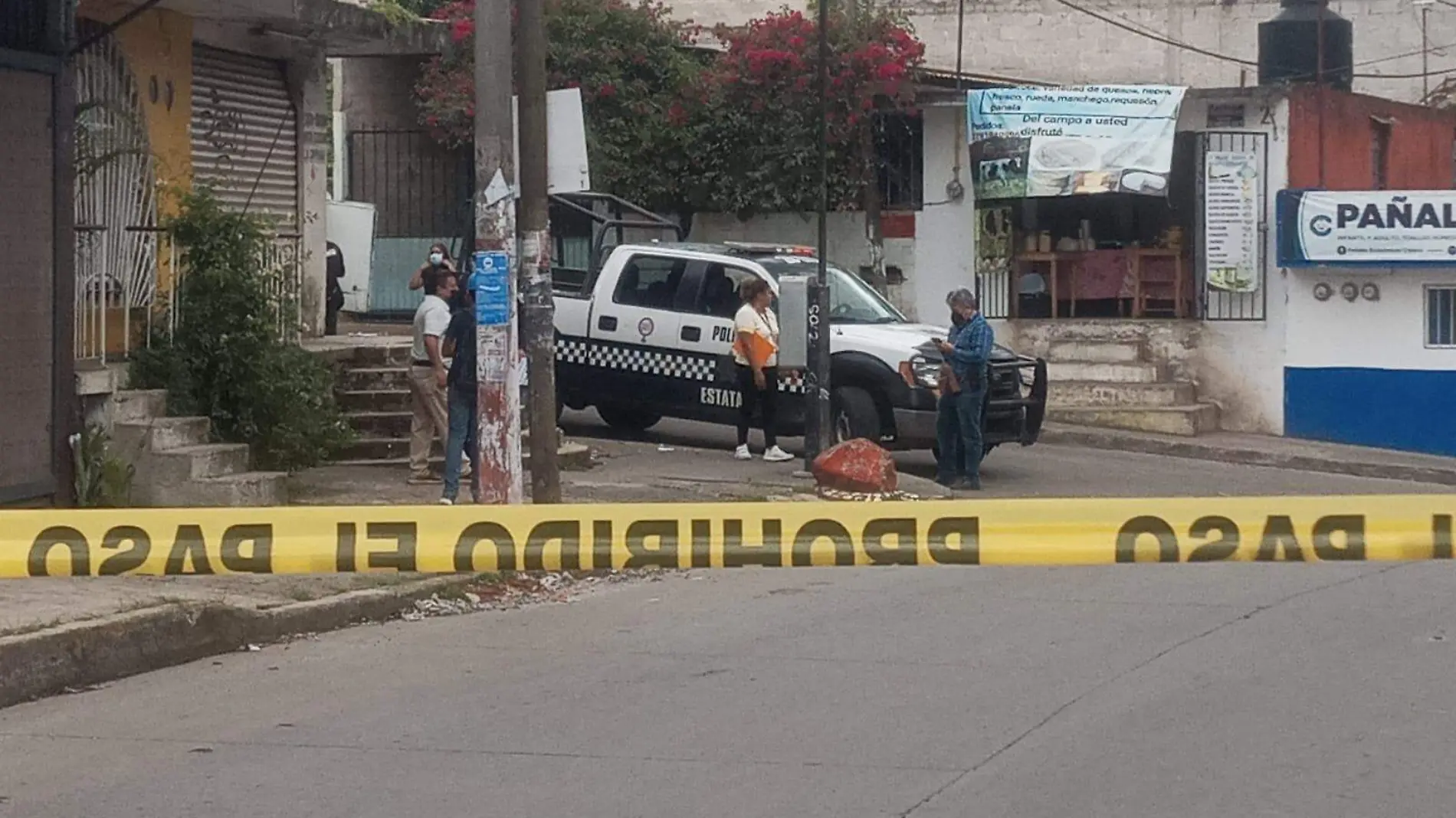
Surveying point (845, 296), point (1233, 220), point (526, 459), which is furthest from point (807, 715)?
point (1233, 220)

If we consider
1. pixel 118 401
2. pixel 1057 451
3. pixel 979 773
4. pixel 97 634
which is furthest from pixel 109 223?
pixel 1057 451

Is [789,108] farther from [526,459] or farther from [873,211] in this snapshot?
[526,459]

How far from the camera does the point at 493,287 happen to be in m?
12.3

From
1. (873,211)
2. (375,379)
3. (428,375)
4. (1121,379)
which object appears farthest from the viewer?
(873,211)

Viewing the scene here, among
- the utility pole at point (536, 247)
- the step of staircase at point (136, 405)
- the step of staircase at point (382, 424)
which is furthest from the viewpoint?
the step of staircase at point (382, 424)

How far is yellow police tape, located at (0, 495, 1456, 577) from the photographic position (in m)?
6.69

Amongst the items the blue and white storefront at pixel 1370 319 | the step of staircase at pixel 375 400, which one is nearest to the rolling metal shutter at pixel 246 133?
the step of staircase at pixel 375 400

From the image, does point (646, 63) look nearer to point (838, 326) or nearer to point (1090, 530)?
point (838, 326)

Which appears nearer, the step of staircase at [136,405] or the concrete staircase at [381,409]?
the step of staircase at [136,405]

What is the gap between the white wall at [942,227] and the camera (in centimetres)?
2353

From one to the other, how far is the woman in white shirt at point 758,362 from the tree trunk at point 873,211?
6252mm

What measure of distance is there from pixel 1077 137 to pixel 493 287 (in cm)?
Result: 1171

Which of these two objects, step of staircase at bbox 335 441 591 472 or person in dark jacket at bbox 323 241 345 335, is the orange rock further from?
person in dark jacket at bbox 323 241 345 335

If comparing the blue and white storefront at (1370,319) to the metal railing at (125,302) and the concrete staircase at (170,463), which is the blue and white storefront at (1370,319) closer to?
the metal railing at (125,302)
